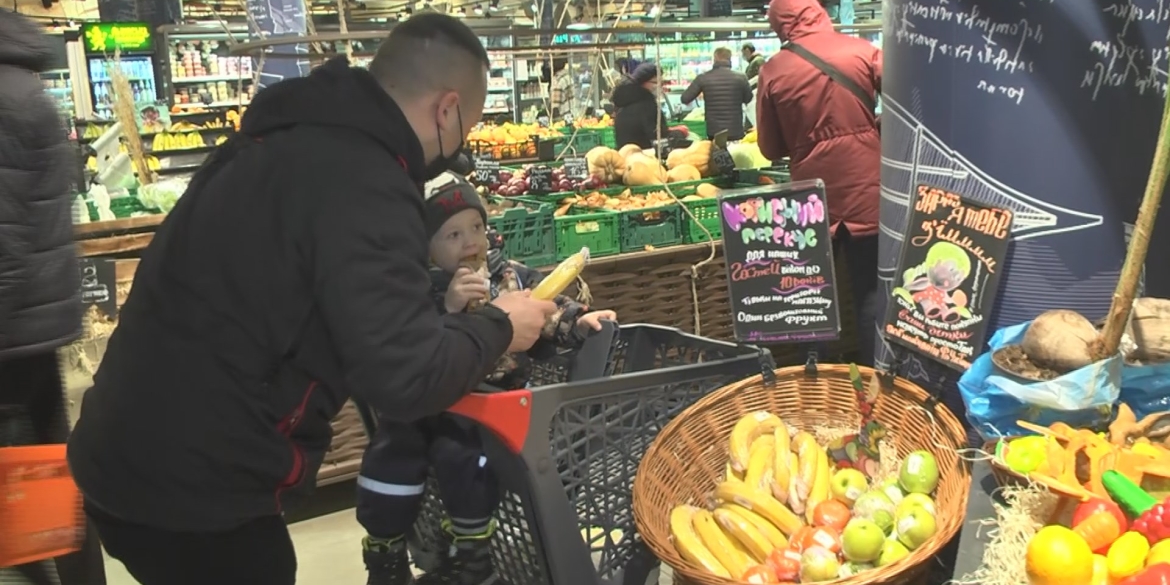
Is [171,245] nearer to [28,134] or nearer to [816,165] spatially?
[28,134]

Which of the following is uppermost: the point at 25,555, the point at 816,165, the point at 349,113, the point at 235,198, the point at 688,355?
the point at 349,113

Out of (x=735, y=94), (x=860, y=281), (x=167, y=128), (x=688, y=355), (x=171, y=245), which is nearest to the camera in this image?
(x=171, y=245)

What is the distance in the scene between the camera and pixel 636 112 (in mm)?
7520

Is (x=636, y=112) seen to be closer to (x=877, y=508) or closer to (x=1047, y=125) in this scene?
(x=1047, y=125)

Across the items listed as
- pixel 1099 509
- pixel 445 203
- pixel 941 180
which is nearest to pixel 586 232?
pixel 445 203

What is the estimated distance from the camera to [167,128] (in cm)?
922

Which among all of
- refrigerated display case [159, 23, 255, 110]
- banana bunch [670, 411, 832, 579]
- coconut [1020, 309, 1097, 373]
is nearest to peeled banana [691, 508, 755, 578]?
banana bunch [670, 411, 832, 579]

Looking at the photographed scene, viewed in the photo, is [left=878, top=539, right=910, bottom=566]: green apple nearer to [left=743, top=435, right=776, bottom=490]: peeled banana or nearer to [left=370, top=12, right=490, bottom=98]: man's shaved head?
[left=743, top=435, right=776, bottom=490]: peeled banana

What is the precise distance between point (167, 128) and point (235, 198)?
8.58m

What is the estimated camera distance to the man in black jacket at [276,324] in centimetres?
141

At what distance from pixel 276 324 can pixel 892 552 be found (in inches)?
43.0

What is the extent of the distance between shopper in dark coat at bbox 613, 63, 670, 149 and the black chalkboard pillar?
554cm

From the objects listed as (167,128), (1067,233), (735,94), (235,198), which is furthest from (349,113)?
(167,128)

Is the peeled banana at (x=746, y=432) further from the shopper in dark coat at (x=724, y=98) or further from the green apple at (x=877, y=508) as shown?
the shopper in dark coat at (x=724, y=98)
